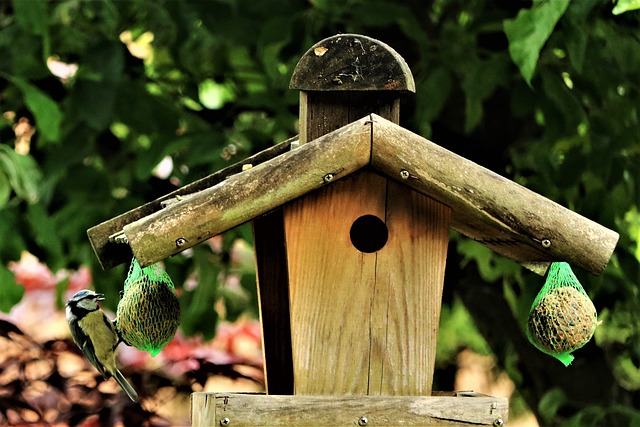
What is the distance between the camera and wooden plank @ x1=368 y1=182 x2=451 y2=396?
7.16 feet

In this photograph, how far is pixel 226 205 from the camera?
6.73ft

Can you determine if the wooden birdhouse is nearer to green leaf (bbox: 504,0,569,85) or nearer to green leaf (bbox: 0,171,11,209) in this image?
green leaf (bbox: 504,0,569,85)

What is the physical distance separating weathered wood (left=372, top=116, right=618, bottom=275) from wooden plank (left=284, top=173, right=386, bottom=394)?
12 centimetres

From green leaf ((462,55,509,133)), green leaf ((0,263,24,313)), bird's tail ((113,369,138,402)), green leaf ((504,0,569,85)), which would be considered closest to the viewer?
green leaf ((504,0,569,85))

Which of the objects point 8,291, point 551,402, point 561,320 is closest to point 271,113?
point 8,291

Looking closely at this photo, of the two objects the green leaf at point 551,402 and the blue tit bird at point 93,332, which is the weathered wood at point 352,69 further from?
the green leaf at point 551,402

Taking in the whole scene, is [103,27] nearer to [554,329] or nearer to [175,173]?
[175,173]

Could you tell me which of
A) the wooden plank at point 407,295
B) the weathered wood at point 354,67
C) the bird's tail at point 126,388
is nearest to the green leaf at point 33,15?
the bird's tail at point 126,388

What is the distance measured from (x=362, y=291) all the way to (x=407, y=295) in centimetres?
9

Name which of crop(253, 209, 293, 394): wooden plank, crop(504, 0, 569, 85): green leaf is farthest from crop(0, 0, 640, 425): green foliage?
crop(253, 209, 293, 394): wooden plank

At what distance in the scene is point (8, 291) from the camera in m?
3.37

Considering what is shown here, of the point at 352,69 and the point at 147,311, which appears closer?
the point at 352,69

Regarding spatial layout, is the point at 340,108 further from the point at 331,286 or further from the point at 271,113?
the point at 271,113

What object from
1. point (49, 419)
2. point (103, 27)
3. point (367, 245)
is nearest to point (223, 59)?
point (103, 27)
